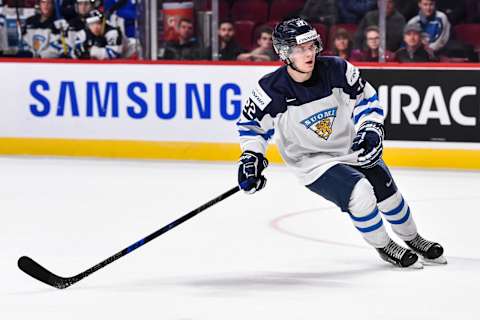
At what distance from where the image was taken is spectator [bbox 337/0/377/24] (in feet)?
25.4

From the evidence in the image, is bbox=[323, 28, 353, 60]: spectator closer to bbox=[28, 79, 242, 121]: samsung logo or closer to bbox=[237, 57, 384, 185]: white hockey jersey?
bbox=[28, 79, 242, 121]: samsung logo

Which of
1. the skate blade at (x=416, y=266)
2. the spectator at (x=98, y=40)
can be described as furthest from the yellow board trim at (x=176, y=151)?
the skate blade at (x=416, y=266)

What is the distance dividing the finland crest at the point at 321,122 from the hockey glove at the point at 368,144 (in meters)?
0.12

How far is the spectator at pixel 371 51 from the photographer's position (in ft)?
24.6

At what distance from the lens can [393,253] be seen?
4.25 metres

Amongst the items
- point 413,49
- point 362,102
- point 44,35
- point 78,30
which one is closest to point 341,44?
point 413,49

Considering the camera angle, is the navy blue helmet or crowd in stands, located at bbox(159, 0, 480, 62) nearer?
the navy blue helmet

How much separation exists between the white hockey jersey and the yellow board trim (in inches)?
114

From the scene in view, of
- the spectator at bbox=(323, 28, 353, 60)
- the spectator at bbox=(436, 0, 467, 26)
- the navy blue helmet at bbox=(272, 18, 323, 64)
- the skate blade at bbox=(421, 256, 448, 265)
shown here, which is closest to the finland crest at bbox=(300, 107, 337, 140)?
the navy blue helmet at bbox=(272, 18, 323, 64)

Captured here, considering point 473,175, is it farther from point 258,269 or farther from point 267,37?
point 258,269

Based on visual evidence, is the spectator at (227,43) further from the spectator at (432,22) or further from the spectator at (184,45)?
the spectator at (432,22)

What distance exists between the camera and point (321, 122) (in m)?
4.24

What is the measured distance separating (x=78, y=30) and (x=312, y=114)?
4222 millimetres

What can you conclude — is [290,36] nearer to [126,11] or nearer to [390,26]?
[390,26]
